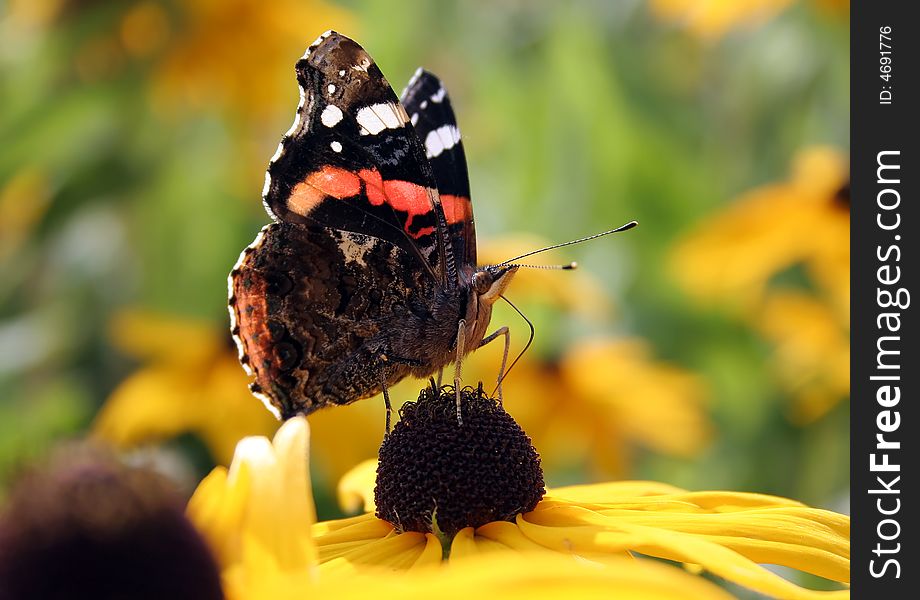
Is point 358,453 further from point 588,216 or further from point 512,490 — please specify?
point 512,490

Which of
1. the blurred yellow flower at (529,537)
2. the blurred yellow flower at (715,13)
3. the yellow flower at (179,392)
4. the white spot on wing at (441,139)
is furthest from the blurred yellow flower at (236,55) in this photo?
the blurred yellow flower at (529,537)

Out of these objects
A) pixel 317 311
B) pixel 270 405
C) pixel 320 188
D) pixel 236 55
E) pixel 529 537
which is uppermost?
pixel 236 55

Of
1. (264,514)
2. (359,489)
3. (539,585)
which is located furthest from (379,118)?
(539,585)

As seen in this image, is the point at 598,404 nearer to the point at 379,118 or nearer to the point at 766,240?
the point at 766,240

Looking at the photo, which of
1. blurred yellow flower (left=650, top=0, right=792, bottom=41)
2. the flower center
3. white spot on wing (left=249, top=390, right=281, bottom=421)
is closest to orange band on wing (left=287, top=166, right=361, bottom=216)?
white spot on wing (left=249, top=390, right=281, bottom=421)

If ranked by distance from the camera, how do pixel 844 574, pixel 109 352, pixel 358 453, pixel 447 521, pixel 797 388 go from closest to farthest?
pixel 844 574 < pixel 447 521 < pixel 358 453 < pixel 797 388 < pixel 109 352

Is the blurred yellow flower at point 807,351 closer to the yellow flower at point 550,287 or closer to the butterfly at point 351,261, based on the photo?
the yellow flower at point 550,287
